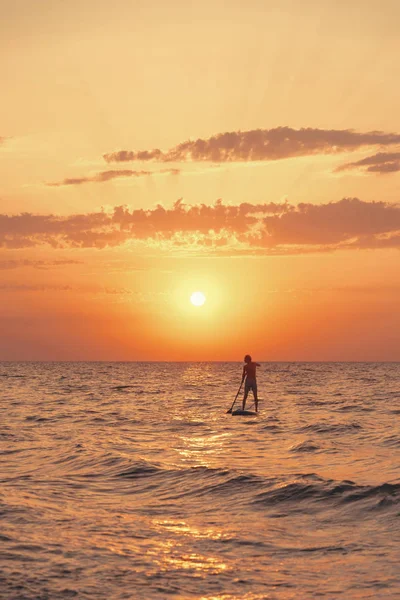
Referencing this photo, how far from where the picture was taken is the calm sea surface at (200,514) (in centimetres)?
1057

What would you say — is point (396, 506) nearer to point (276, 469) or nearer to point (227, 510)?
point (227, 510)

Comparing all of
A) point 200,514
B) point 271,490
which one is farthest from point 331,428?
point 200,514

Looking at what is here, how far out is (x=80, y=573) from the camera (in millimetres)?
10836

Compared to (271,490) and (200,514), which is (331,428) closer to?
(271,490)

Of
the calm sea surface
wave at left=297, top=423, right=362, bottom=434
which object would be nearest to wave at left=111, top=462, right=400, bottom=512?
the calm sea surface

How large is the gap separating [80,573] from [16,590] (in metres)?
1.12

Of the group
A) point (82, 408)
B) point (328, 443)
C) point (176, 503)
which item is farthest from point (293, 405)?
point (176, 503)

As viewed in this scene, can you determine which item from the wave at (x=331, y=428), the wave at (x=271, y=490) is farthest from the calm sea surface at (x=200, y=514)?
the wave at (x=331, y=428)

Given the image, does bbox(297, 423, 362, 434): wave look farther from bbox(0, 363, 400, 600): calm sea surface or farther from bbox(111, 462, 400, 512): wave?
bbox(111, 462, 400, 512): wave

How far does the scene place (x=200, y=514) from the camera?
15234mm

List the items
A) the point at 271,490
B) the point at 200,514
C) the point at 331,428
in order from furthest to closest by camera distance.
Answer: the point at 331,428
the point at 271,490
the point at 200,514

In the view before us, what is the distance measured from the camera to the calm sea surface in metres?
10.6

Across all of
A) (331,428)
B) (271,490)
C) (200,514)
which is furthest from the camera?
(331,428)

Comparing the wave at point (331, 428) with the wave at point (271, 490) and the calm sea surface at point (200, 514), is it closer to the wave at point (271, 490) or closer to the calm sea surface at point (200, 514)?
the calm sea surface at point (200, 514)
